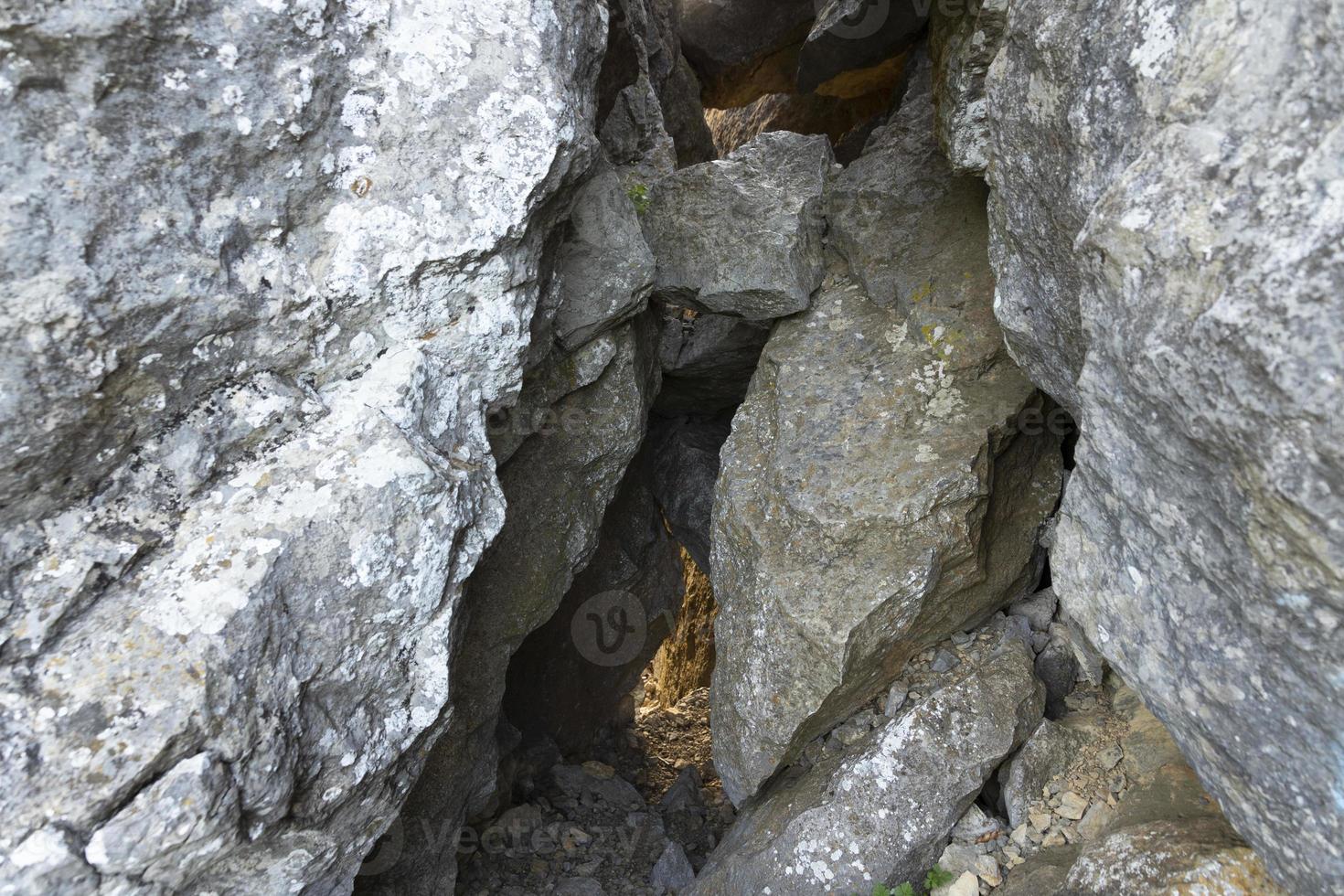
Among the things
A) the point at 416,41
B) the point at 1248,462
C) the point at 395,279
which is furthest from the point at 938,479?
the point at 416,41

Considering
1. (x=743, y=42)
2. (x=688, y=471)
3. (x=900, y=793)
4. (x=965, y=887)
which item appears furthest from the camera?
(x=743, y=42)

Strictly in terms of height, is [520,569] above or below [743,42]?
below

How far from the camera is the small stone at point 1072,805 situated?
321 centimetres

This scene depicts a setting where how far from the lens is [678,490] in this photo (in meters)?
6.14

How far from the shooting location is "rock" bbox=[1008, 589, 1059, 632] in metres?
3.91

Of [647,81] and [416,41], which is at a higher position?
[647,81]

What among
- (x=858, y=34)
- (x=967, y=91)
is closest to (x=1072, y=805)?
(x=967, y=91)

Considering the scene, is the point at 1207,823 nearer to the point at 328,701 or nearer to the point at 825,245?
the point at 328,701

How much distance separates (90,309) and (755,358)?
401 centimetres

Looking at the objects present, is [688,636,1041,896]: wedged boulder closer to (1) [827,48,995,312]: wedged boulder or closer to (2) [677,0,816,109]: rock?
(1) [827,48,995,312]: wedged boulder

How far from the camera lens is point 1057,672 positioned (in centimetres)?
375

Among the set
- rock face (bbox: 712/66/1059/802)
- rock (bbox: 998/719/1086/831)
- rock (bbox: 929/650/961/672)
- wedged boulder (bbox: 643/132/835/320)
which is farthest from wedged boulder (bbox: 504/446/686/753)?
rock (bbox: 998/719/1086/831)

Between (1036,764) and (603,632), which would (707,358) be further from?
(1036,764)

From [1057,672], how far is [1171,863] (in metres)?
1.26
